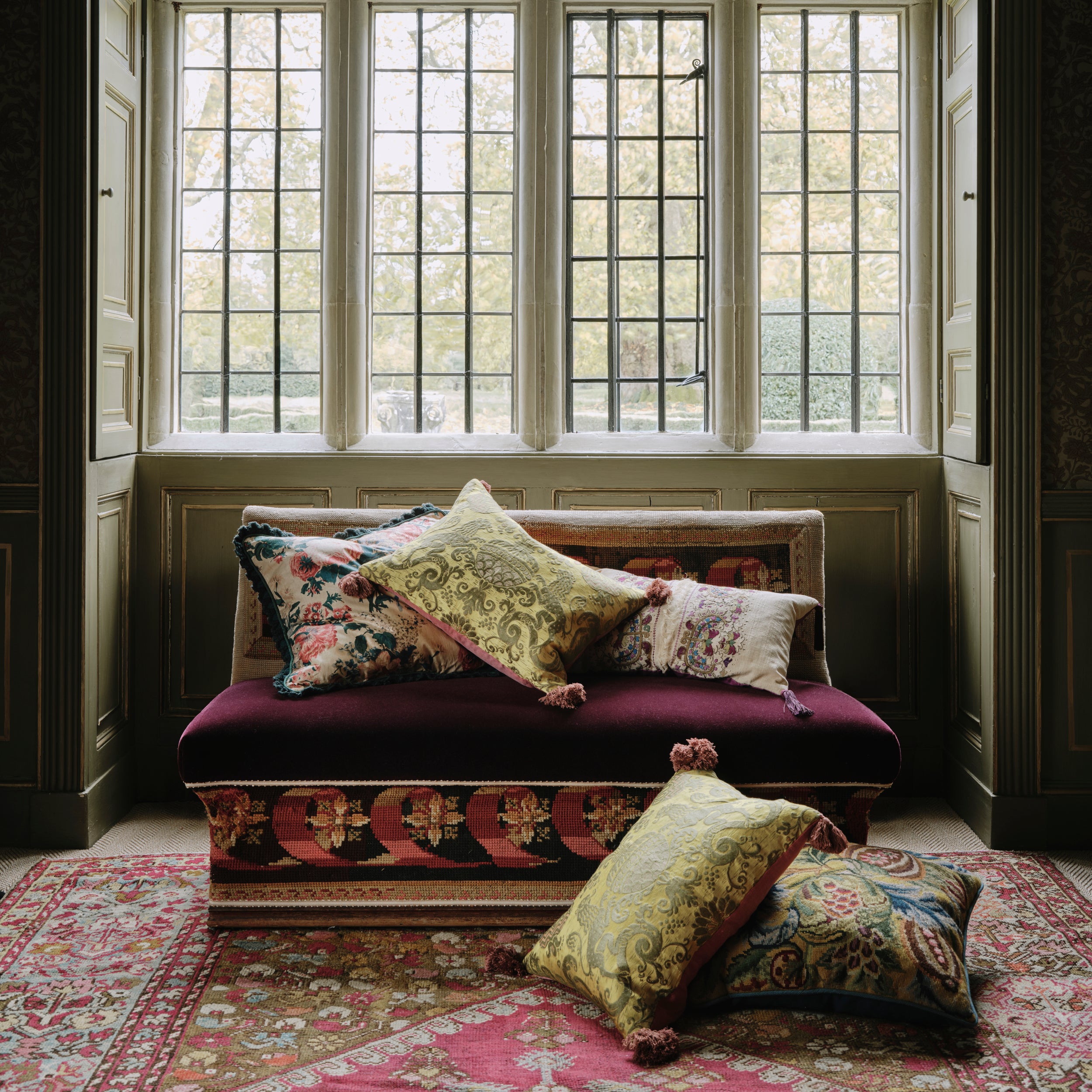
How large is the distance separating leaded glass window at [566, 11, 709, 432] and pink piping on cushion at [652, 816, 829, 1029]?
2.10 meters

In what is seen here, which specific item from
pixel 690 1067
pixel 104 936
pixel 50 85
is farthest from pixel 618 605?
pixel 50 85

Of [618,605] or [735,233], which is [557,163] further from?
[618,605]

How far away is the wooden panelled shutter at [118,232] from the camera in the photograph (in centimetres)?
359

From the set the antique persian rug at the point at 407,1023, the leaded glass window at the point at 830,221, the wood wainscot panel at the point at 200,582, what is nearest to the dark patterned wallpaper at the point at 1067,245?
the leaded glass window at the point at 830,221

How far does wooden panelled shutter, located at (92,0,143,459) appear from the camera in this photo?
3.59m

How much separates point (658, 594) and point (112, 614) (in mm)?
1845

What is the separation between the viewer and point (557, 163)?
13.4 ft

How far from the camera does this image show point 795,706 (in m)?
2.92

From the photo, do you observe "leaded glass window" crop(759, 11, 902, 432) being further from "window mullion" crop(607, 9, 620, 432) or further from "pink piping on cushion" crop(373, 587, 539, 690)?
"pink piping on cushion" crop(373, 587, 539, 690)

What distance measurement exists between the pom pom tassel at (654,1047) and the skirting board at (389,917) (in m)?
0.69

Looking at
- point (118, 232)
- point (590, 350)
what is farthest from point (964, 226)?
point (118, 232)

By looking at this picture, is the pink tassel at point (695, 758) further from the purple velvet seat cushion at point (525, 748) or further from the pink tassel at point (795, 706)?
the pink tassel at point (795, 706)

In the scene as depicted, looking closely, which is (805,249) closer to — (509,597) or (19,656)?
(509,597)

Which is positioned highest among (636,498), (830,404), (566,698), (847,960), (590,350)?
(590,350)
